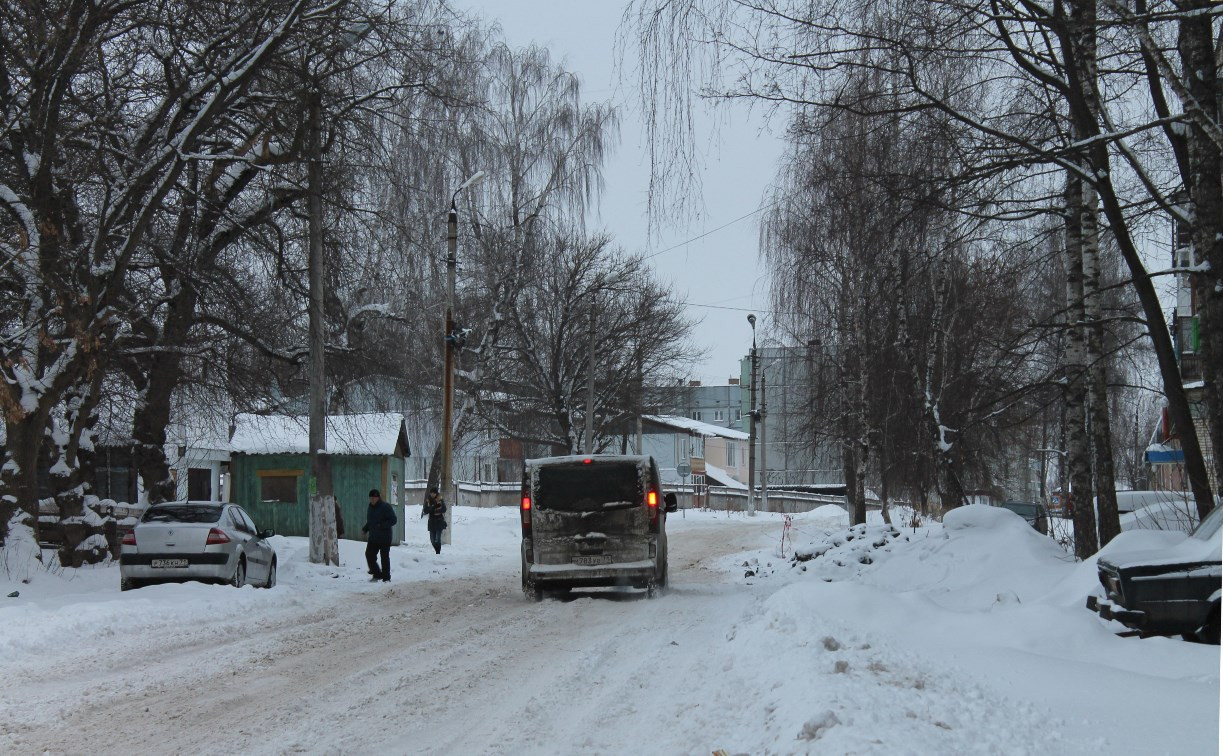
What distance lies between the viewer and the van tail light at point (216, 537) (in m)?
16.3

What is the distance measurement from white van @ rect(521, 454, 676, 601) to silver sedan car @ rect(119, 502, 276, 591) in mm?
4461

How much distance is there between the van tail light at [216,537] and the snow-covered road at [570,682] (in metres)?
1.96

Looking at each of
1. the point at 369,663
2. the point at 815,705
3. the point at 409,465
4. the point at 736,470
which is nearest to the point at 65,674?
the point at 369,663

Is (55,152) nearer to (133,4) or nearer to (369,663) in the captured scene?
(133,4)

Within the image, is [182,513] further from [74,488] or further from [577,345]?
[577,345]

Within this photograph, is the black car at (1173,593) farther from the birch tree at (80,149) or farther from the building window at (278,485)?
the building window at (278,485)

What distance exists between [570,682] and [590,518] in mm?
7383

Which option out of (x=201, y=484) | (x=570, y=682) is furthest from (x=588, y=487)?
(x=201, y=484)

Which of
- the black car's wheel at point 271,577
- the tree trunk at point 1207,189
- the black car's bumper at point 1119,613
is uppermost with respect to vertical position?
the tree trunk at point 1207,189

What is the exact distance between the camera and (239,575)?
1678 cm

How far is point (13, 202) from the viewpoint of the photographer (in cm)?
1488

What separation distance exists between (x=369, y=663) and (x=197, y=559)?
775 cm

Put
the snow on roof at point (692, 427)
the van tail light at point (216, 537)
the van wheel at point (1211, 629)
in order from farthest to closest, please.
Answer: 1. the snow on roof at point (692, 427)
2. the van tail light at point (216, 537)
3. the van wheel at point (1211, 629)

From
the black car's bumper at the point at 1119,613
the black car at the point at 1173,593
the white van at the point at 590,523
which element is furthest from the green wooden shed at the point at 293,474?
the black car at the point at 1173,593
